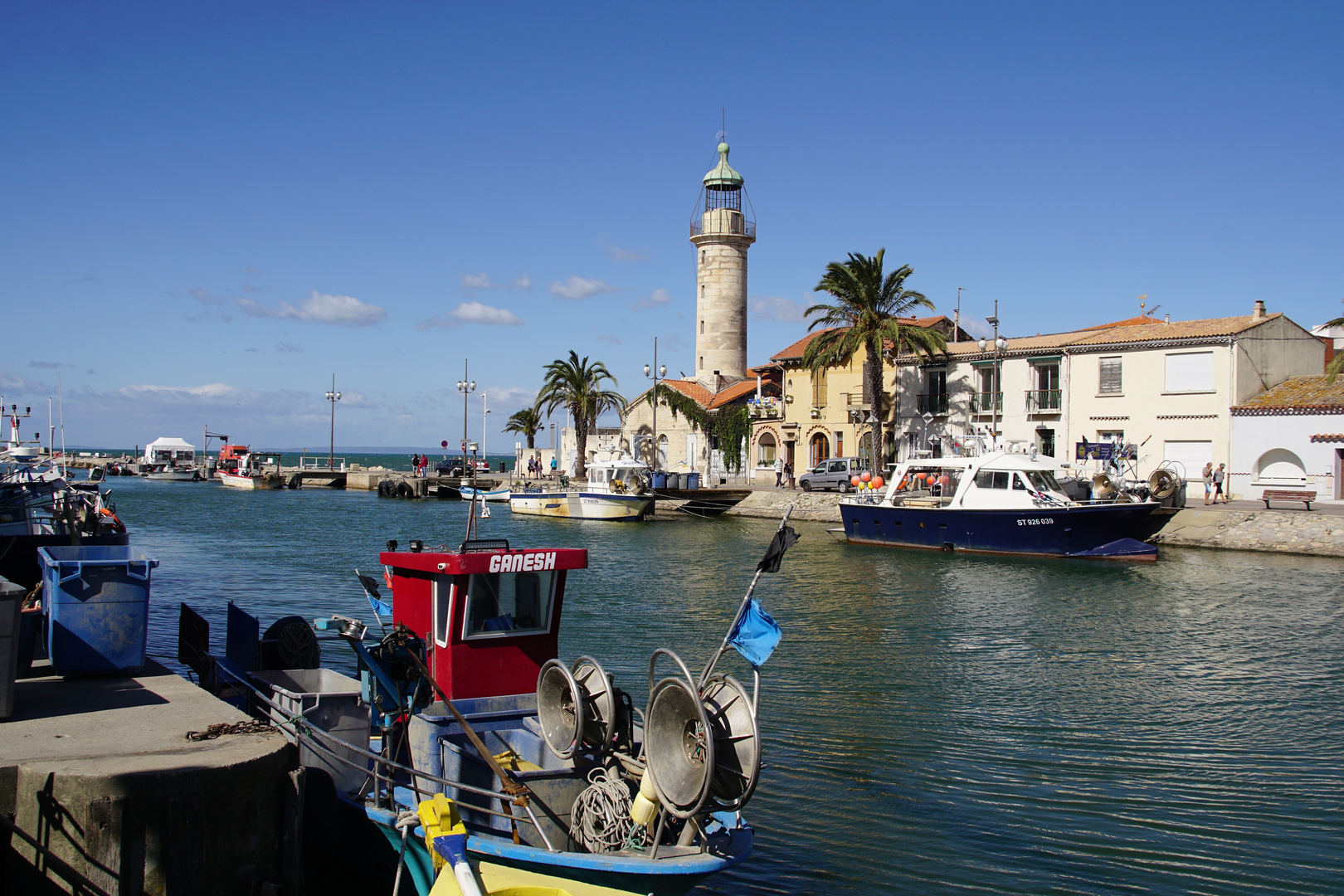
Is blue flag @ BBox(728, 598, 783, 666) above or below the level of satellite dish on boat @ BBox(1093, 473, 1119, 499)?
below

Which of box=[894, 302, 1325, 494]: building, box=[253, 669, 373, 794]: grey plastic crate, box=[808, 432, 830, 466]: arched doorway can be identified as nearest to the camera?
box=[253, 669, 373, 794]: grey plastic crate

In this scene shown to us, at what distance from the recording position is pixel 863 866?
31.4 feet

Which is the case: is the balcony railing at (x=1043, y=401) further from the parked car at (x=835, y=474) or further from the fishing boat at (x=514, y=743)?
the fishing boat at (x=514, y=743)

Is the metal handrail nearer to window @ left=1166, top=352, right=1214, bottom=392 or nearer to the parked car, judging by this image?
window @ left=1166, top=352, right=1214, bottom=392

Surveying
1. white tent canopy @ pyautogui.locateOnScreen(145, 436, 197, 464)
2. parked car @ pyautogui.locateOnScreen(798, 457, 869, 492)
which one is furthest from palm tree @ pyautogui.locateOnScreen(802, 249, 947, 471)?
white tent canopy @ pyautogui.locateOnScreen(145, 436, 197, 464)

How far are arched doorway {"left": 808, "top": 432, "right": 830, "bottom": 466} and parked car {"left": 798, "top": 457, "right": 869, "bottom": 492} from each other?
16.7 feet

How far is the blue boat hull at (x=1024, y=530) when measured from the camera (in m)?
31.6

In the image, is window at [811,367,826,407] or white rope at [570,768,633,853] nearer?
white rope at [570,768,633,853]

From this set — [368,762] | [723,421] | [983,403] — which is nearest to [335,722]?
[368,762]

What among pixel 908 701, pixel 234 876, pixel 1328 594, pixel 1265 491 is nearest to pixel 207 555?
pixel 908 701

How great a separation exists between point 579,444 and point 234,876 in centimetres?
6074

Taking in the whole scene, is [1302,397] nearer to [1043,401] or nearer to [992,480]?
[1043,401]

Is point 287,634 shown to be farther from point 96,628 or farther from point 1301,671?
point 1301,671

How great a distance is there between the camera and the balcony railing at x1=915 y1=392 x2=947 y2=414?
50.6 metres
